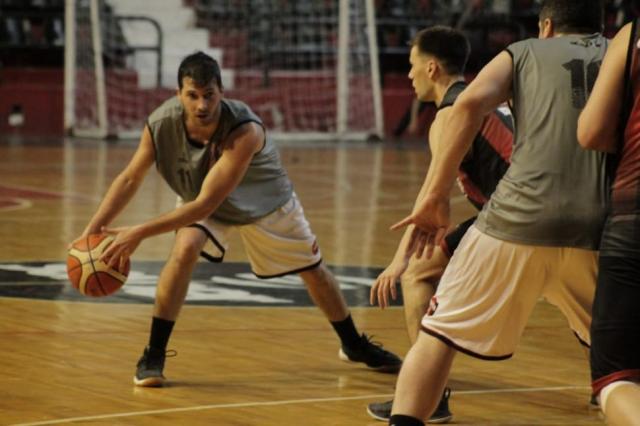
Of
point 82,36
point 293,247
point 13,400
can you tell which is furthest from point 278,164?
point 82,36

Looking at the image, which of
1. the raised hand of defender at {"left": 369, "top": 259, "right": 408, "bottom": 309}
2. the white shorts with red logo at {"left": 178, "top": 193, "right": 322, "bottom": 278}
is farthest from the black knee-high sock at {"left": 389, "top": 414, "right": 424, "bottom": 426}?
the white shorts with red logo at {"left": 178, "top": 193, "right": 322, "bottom": 278}

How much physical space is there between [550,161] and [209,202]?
7.03 ft

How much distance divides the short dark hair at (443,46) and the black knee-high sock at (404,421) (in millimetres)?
1716

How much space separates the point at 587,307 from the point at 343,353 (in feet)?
8.20

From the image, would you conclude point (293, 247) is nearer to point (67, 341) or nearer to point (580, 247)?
point (67, 341)

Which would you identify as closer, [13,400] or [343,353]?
[13,400]

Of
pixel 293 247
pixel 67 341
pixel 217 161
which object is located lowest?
pixel 67 341

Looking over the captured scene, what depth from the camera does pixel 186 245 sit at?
6777mm

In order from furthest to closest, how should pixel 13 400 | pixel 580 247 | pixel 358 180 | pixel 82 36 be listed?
1. pixel 82 36
2. pixel 358 180
3. pixel 13 400
4. pixel 580 247

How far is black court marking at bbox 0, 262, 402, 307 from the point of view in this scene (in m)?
8.98

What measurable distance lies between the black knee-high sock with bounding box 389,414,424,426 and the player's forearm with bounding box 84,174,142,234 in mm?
2324

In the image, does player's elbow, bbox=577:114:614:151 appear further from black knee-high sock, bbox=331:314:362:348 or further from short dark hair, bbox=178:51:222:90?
Result: black knee-high sock, bbox=331:314:362:348

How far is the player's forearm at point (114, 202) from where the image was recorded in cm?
674

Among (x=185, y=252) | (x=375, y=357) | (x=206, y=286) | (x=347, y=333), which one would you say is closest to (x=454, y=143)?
(x=185, y=252)
